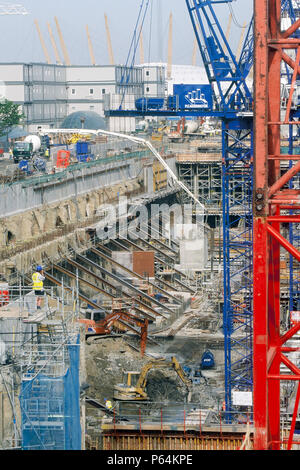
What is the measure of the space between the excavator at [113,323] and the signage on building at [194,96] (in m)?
6.55

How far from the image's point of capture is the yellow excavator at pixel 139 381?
22.1 m

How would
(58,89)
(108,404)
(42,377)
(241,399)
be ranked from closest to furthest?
1. (42,377)
2. (241,399)
3. (108,404)
4. (58,89)

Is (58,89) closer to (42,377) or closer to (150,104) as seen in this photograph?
(150,104)

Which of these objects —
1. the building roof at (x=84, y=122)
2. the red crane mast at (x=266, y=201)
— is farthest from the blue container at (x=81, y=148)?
the red crane mast at (x=266, y=201)

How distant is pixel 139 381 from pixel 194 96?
7.91 meters

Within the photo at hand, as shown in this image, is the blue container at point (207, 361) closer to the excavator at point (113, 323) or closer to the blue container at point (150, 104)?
the excavator at point (113, 323)

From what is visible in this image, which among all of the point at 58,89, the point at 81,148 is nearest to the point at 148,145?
the point at 81,148

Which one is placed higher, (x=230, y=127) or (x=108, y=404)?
(x=230, y=127)

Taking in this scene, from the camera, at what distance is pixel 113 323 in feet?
90.7

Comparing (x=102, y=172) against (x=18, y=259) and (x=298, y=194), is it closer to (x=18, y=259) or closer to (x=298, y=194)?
(x=18, y=259)

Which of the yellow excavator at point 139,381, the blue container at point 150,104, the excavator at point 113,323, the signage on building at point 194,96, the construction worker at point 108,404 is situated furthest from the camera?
the excavator at point 113,323

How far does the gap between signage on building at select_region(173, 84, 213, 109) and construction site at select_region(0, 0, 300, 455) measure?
1.7 inches
